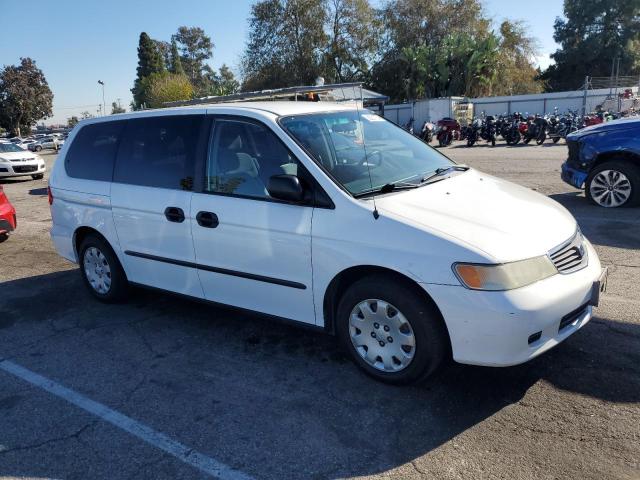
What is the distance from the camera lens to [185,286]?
442 cm

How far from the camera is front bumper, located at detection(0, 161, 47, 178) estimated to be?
1853 cm

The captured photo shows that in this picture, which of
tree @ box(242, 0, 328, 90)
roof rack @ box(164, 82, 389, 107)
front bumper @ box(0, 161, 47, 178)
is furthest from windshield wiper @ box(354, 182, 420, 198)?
tree @ box(242, 0, 328, 90)

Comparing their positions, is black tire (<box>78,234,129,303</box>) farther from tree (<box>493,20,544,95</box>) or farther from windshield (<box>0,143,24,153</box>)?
tree (<box>493,20,544,95</box>)

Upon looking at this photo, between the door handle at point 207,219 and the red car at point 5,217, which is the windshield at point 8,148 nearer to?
the red car at point 5,217

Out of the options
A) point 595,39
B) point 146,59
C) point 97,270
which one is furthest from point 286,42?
point 97,270

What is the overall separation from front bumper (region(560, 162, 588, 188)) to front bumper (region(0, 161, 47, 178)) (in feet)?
57.8

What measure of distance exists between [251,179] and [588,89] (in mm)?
30408

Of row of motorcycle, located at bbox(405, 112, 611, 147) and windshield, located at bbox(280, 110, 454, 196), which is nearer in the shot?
windshield, located at bbox(280, 110, 454, 196)

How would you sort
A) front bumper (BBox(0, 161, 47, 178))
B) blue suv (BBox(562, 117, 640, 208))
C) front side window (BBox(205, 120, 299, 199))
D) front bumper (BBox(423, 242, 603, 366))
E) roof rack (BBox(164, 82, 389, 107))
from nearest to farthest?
1. front bumper (BBox(423, 242, 603, 366))
2. front side window (BBox(205, 120, 299, 199))
3. roof rack (BBox(164, 82, 389, 107))
4. blue suv (BBox(562, 117, 640, 208))
5. front bumper (BBox(0, 161, 47, 178))

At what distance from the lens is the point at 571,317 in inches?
127

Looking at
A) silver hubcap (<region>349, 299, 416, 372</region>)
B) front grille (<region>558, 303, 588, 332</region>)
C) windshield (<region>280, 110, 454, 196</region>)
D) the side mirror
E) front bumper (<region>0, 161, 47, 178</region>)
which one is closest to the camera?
front grille (<region>558, 303, 588, 332</region>)

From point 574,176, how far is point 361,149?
567cm

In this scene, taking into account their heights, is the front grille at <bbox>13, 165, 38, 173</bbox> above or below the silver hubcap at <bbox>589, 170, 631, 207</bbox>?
above

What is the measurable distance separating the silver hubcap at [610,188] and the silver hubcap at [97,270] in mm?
6917
